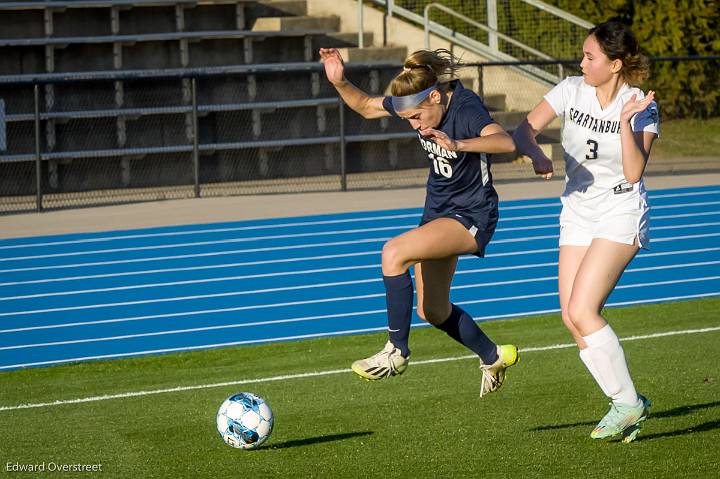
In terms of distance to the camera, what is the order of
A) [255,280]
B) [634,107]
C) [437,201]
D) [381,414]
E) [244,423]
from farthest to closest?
[255,280], [381,414], [437,201], [244,423], [634,107]

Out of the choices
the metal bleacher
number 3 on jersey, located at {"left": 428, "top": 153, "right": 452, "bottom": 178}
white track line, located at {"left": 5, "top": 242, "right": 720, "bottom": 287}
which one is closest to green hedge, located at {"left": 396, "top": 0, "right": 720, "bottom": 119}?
the metal bleacher

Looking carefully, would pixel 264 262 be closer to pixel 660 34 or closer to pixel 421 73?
pixel 421 73

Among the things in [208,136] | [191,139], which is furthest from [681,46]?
[191,139]

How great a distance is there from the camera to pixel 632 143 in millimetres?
5656

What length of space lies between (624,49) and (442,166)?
1143mm

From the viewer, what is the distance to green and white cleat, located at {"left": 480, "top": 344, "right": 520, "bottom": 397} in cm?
686

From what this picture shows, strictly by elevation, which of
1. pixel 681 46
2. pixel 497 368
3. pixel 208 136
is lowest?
pixel 497 368

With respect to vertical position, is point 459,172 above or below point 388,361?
above

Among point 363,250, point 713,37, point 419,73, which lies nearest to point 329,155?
point 363,250

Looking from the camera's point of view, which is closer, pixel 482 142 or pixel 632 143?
pixel 632 143

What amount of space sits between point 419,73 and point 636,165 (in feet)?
4.12

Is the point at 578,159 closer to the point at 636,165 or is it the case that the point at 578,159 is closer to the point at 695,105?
the point at 636,165

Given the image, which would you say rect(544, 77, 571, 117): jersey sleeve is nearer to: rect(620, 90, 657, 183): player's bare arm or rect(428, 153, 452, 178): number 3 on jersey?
rect(620, 90, 657, 183): player's bare arm

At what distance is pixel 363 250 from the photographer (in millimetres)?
13555
